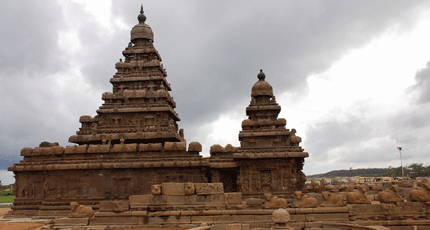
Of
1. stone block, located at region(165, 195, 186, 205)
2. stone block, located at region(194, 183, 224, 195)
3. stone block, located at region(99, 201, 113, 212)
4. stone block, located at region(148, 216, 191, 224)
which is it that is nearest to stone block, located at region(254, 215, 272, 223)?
stone block, located at region(194, 183, 224, 195)

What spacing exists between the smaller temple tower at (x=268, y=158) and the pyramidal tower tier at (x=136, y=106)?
20.2 feet

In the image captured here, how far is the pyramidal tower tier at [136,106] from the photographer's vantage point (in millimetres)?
27781

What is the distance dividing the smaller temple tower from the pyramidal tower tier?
6167 mm

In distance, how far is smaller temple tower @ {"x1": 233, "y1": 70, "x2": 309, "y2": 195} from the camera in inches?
972

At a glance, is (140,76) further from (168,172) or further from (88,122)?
(168,172)

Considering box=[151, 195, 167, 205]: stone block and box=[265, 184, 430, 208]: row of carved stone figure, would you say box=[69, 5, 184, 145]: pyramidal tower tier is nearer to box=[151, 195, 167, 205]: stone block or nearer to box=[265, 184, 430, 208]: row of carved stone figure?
box=[151, 195, 167, 205]: stone block

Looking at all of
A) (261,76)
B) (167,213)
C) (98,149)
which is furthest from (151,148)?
(261,76)

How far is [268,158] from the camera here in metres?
24.8

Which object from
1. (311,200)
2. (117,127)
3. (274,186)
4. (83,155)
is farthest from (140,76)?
(311,200)

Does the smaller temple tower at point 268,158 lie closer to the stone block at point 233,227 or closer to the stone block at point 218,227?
the stone block at point 218,227

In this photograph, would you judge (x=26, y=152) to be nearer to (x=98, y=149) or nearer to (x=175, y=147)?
(x=98, y=149)

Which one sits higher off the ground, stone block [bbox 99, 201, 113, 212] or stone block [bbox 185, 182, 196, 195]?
stone block [bbox 185, 182, 196, 195]

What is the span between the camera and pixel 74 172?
24828 millimetres

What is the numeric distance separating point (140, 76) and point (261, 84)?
1103 centimetres
